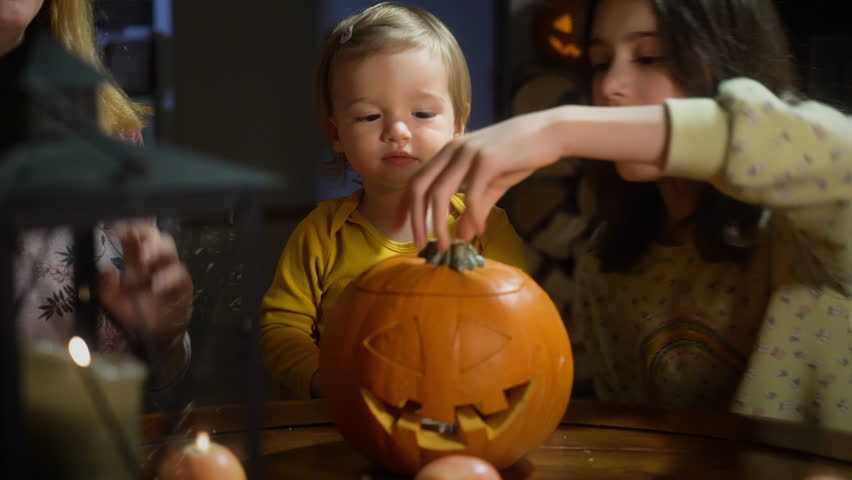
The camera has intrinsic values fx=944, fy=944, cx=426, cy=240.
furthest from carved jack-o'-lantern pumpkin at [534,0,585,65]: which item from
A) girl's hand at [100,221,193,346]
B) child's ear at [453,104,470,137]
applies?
girl's hand at [100,221,193,346]

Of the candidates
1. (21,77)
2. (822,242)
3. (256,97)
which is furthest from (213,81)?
(21,77)

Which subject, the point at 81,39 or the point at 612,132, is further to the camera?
the point at 81,39

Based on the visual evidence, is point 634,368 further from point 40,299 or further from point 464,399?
point 40,299

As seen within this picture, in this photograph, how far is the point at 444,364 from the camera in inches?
31.5

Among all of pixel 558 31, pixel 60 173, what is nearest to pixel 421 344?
pixel 60 173

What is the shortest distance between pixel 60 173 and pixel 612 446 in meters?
0.63

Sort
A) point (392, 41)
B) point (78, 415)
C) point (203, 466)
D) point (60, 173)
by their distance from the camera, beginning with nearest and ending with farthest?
1. point (60, 173)
2. point (78, 415)
3. point (203, 466)
4. point (392, 41)

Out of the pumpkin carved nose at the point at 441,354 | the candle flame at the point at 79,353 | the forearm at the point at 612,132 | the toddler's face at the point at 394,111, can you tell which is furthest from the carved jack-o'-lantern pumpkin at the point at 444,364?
the toddler's face at the point at 394,111

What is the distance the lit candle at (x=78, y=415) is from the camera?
1.82ft

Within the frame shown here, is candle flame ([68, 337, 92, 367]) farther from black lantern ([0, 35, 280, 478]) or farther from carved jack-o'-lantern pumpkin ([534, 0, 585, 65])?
carved jack-o'-lantern pumpkin ([534, 0, 585, 65])

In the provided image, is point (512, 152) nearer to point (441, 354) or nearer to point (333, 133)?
point (441, 354)

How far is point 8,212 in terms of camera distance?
45cm

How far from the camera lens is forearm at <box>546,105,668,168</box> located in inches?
33.3

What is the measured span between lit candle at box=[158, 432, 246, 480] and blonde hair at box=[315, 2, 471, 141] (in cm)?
71
